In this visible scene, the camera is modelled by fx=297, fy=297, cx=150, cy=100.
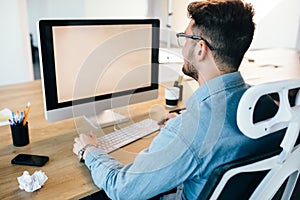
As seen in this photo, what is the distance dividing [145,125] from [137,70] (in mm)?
282

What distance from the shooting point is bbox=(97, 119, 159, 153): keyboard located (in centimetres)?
117

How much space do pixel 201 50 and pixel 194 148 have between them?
1.05 ft

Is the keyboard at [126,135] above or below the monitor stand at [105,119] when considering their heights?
below

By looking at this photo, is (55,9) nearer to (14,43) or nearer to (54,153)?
(14,43)

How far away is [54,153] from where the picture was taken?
1.12m

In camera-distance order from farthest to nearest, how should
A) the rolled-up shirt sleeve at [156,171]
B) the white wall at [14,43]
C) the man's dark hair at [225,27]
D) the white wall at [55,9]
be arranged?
the white wall at [55,9]
the white wall at [14,43]
the man's dark hair at [225,27]
the rolled-up shirt sleeve at [156,171]

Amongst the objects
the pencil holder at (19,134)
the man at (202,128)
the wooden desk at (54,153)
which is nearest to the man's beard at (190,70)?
the man at (202,128)

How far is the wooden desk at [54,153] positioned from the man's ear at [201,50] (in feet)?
1.47

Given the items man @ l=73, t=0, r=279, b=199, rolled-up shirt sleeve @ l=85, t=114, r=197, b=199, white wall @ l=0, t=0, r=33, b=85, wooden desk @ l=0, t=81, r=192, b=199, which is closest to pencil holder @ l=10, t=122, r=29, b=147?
wooden desk @ l=0, t=81, r=192, b=199

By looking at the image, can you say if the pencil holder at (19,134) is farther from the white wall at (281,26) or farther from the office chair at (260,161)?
the white wall at (281,26)

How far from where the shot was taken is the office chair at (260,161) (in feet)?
2.23

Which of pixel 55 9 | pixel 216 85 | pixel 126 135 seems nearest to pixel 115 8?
pixel 55 9

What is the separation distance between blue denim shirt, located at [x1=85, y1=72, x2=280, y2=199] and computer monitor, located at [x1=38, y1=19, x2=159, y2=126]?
513mm

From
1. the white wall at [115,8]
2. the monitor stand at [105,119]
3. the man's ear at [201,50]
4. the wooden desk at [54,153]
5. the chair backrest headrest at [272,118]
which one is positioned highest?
the white wall at [115,8]
